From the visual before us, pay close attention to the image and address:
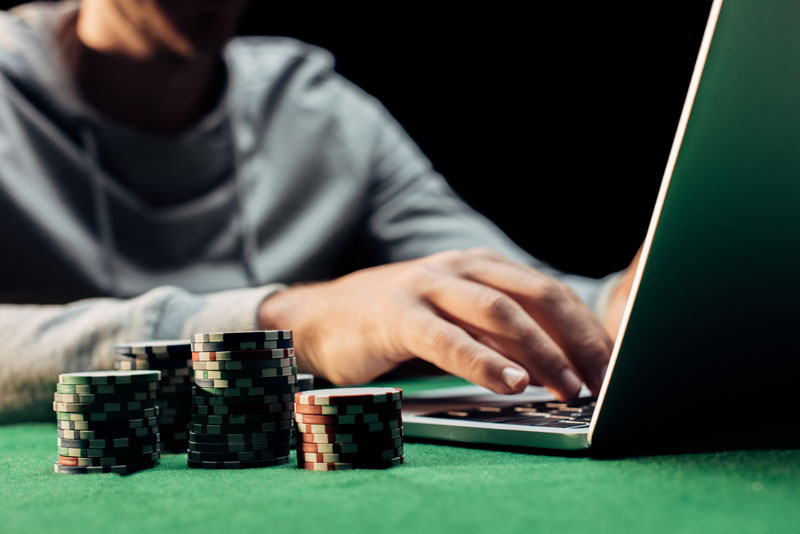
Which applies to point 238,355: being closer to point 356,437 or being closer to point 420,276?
point 356,437

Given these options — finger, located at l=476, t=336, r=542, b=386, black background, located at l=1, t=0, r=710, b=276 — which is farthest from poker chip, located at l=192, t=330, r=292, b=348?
black background, located at l=1, t=0, r=710, b=276

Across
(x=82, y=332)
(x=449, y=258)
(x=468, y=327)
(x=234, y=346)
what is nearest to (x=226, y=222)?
(x=82, y=332)

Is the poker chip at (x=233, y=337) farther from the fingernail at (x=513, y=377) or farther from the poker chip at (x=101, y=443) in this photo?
the fingernail at (x=513, y=377)

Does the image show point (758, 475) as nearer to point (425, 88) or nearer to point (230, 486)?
point (230, 486)

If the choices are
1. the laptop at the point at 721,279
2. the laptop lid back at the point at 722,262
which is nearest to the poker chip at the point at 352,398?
the laptop at the point at 721,279

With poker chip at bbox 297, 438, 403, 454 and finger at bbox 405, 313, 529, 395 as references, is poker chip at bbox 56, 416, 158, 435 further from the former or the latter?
finger at bbox 405, 313, 529, 395

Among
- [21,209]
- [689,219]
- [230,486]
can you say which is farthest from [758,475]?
[21,209]

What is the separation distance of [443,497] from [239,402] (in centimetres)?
37

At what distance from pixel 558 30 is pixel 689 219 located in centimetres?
413

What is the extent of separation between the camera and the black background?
4.50 m

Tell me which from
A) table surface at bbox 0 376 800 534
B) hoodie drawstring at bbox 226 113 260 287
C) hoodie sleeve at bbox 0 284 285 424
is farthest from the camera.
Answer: hoodie drawstring at bbox 226 113 260 287

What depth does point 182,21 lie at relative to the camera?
257 centimetres

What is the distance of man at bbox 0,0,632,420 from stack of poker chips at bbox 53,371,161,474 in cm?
46

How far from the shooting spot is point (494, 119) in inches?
189
